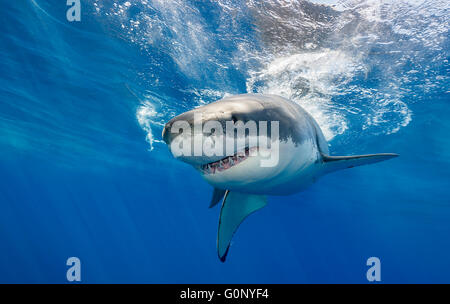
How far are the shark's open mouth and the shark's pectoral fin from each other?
214 cm

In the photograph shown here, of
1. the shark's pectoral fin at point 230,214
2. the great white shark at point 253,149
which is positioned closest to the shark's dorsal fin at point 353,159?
the great white shark at point 253,149

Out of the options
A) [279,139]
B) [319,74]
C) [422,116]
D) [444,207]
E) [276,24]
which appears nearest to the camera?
[279,139]

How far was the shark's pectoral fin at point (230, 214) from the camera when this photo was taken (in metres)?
5.06

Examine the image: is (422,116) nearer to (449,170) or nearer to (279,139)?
(449,170)

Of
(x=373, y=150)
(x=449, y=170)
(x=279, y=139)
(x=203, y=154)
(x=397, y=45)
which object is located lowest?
(x=203, y=154)

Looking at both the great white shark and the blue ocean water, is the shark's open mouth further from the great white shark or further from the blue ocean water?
the blue ocean water

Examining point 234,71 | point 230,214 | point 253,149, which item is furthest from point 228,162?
point 234,71

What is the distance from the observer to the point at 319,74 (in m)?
9.84

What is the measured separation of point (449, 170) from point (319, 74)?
48.4 ft

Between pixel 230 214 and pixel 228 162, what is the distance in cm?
256

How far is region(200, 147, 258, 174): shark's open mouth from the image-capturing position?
281 centimetres

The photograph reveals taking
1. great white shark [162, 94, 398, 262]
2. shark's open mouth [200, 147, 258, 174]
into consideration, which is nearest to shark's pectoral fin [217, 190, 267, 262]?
great white shark [162, 94, 398, 262]

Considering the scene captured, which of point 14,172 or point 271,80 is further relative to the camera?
point 14,172
